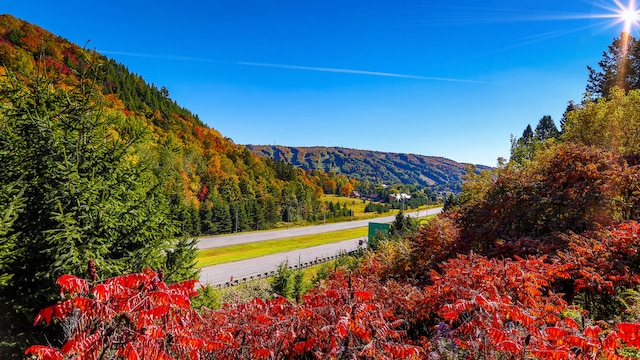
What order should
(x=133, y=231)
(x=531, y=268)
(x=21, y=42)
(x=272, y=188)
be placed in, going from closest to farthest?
(x=531, y=268) < (x=133, y=231) < (x=21, y=42) < (x=272, y=188)

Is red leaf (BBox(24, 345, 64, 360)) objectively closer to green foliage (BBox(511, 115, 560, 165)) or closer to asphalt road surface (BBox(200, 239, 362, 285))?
asphalt road surface (BBox(200, 239, 362, 285))

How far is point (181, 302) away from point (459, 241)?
9707 millimetres

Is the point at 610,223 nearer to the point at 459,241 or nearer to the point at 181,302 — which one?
the point at 459,241

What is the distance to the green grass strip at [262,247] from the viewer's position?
37.4 m

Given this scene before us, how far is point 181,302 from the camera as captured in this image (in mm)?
3029

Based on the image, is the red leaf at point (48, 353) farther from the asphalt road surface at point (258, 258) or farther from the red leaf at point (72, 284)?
the asphalt road surface at point (258, 258)

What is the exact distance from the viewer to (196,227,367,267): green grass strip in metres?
37.4

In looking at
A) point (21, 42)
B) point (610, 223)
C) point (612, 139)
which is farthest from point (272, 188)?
point (610, 223)

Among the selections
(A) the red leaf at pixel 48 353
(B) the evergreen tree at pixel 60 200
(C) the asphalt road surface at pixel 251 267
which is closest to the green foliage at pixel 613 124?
(C) the asphalt road surface at pixel 251 267

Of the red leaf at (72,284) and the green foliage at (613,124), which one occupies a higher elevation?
the green foliage at (613,124)

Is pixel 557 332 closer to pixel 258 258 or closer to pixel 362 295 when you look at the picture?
pixel 362 295

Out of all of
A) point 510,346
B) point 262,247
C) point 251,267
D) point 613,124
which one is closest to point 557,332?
point 510,346

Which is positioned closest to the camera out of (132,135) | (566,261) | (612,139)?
(566,261)

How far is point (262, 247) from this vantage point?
A: 153 ft
